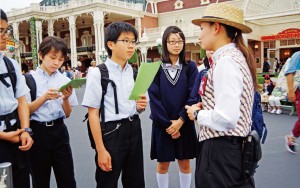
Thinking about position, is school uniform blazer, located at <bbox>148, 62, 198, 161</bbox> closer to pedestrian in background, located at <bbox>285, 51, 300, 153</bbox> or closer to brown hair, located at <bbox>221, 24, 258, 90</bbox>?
brown hair, located at <bbox>221, 24, 258, 90</bbox>

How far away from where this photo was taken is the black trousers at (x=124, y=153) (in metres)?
2.16

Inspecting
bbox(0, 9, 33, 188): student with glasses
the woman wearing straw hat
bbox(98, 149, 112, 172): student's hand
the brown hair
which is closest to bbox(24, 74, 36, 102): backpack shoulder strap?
bbox(0, 9, 33, 188): student with glasses

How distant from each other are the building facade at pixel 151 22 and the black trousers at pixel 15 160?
20610mm

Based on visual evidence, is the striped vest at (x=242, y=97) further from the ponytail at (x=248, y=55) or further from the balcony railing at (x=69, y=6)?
the balcony railing at (x=69, y=6)

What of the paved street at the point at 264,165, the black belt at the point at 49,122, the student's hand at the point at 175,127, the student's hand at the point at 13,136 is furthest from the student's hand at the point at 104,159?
the paved street at the point at 264,165

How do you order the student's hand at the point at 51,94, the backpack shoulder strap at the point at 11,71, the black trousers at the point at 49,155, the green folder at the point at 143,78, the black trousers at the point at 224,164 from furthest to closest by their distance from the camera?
the black trousers at the point at 49,155
the student's hand at the point at 51,94
the backpack shoulder strap at the point at 11,71
the green folder at the point at 143,78
the black trousers at the point at 224,164

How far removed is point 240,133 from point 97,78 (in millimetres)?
1063

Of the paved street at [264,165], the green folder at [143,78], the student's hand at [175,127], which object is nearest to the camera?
the green folder at [143,78]

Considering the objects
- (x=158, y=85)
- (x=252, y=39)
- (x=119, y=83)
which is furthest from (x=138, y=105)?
(x=252, y=39)

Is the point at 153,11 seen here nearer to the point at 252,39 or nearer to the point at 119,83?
the point at 252,39

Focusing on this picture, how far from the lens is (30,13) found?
29844 millimetres

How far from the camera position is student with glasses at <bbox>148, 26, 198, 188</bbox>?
2783 mm

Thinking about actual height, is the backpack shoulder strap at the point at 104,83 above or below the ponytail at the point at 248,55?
below

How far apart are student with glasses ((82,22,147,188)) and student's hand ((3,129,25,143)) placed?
478mm
